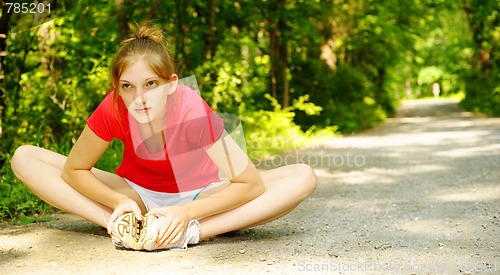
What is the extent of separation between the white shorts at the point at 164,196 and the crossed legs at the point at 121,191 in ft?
0.12

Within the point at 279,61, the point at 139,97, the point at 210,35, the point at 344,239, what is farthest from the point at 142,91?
the point at 279,61

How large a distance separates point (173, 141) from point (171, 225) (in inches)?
18.8

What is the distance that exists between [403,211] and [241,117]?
220 inches

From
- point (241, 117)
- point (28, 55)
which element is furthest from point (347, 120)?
point (28, 55)

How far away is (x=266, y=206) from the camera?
3457 mm

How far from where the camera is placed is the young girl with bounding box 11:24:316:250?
3172 millimetres

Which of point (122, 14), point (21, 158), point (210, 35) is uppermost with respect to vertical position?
point (122, 14)

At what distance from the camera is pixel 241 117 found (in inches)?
395

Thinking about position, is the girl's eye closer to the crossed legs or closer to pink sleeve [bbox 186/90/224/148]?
pink sleeve [bbox 186/90/224/148]

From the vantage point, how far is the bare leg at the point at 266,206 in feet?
11.3

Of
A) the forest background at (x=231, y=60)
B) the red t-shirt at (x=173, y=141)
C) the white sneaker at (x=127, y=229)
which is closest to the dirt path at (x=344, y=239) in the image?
the white sneaker at (x=127, y=229)

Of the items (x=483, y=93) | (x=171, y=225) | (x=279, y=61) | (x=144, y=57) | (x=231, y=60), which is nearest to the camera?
(x=171, y=225)

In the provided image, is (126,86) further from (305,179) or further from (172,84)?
(305,179)

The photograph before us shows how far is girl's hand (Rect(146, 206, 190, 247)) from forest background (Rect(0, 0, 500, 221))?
1804mm
